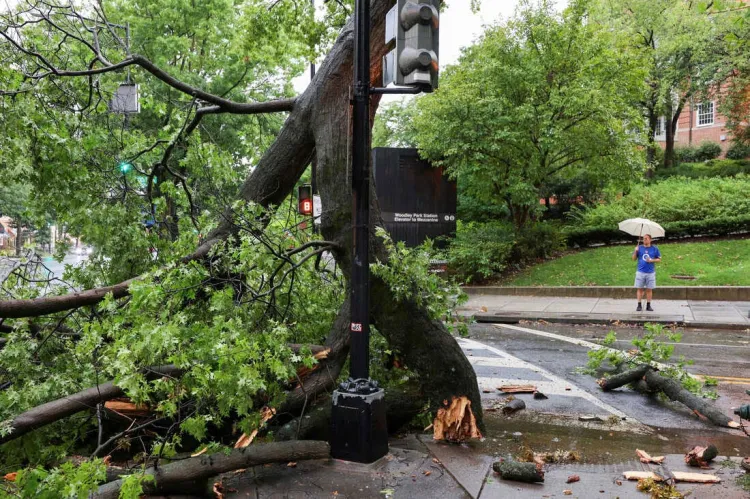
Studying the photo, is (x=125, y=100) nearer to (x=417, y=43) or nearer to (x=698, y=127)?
(x=417, y=43)

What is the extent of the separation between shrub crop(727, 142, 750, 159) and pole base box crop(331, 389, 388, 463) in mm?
34245

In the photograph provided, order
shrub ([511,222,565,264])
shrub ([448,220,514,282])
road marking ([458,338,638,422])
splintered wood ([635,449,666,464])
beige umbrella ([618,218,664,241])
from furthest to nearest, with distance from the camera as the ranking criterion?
shrub ([511,222,565,264]) → shrub ([448,220,514,282]) → beige umbrella ([618,218,664,241]) → road marking ([458,338,638,422]) → splintered wood ([635,449,666,464])

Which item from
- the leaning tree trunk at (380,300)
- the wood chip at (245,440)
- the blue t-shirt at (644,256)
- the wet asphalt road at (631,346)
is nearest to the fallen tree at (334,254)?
the leaning tree trunk at (380,300)

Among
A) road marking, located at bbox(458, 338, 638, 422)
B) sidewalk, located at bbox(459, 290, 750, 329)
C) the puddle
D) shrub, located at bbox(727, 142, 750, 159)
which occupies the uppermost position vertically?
shrub, located at bbox(727, 142, 750, 159)

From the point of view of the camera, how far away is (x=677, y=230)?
22.2 m

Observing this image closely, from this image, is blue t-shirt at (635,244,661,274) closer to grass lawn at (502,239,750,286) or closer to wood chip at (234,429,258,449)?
grass lawn at (502,239,750,286)

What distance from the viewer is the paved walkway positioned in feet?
45.5

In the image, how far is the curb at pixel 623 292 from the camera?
16766mm

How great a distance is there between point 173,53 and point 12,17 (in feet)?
72.2

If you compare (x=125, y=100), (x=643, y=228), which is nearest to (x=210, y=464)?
(x=125, y=100)

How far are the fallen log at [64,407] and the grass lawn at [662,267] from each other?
1641 cm

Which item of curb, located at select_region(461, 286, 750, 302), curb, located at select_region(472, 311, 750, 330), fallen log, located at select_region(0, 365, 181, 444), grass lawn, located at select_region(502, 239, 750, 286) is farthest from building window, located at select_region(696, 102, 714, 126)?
fallen log, located at select_region(0, 365, 181, 444)

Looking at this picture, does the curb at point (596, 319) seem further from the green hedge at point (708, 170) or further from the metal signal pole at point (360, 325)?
the green hedge at point (708, 170)

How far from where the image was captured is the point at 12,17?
243 inches
